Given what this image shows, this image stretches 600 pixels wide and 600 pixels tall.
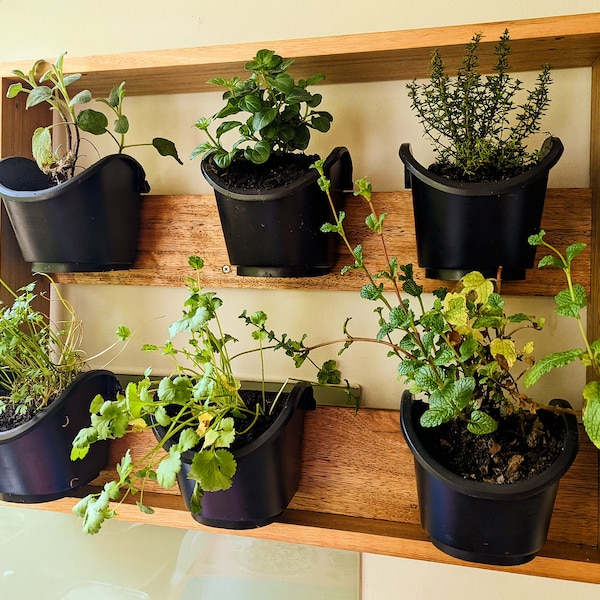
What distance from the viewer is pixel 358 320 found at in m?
0.93

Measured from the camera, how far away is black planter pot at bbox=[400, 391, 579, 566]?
64 centimetres

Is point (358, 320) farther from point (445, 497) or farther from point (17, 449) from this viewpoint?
point (17, 449)

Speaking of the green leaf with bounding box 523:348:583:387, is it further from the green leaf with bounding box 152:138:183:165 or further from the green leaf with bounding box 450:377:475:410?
the green leaf with bounding box 152:138:183:165

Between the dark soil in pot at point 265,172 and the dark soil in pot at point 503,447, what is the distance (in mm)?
396

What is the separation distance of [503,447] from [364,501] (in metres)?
0.27

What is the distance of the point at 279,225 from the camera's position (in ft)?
2.52

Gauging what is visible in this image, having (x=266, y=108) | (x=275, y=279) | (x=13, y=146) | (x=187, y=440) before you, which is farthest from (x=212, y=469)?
(x=13, y=146)

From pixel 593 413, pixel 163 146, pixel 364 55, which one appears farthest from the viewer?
pixel 163 146

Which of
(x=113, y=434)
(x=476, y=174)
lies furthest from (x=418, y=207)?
(x=113, y=434)

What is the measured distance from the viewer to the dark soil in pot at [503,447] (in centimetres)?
67

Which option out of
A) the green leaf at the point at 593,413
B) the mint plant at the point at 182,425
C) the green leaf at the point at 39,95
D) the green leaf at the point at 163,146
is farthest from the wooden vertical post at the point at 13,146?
the green leaf at the point at 593,413

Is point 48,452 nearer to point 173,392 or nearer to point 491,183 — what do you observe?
point 173,392

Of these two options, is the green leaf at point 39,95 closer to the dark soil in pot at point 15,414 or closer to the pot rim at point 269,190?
the pot rim at point 269,190

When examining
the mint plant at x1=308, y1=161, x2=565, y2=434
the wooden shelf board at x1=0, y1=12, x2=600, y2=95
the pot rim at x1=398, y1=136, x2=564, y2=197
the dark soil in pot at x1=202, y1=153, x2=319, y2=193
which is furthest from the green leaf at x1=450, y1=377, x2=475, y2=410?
the wooden shelf board at x1=0, y1=12, x2=600, y2=95
